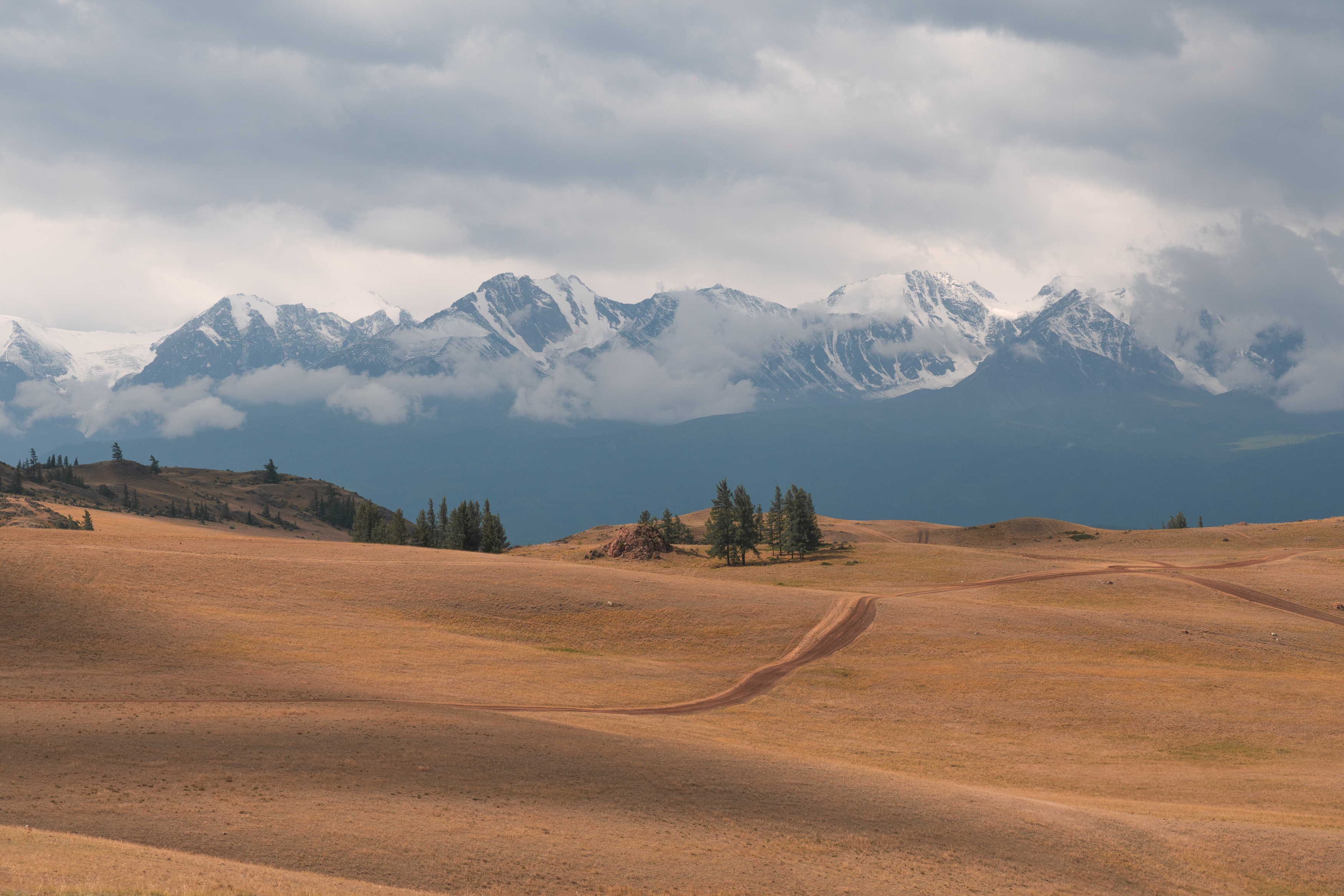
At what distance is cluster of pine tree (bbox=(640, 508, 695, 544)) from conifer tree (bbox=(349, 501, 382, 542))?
45679mm

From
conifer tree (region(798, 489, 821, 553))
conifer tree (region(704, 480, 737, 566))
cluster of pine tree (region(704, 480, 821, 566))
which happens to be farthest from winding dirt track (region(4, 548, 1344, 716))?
conifer tree (region(704, 480, 737, 566))

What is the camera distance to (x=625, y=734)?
3903 cm

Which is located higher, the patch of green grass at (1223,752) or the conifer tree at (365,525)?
the conifer tree at (365,525)

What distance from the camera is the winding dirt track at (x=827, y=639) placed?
41.5 m

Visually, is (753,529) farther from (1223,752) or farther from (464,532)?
(1223,752)

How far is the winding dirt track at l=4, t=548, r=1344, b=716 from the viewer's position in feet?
136

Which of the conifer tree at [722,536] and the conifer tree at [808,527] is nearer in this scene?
the conifer tree at [722,536]

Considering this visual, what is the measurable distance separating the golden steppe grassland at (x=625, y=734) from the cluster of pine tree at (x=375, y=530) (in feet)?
186

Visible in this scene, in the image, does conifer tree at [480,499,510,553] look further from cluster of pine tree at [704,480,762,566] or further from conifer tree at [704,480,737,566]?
cluster of pine tree at [704,480,762,566]

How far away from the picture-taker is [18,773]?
28812mm

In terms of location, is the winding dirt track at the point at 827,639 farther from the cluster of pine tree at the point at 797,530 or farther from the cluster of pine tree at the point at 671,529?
the cluster of pine tree at the point at 671,529

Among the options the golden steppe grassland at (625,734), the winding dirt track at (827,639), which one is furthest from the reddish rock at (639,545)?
the winding dirt track at (827,639)

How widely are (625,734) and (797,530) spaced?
251ft

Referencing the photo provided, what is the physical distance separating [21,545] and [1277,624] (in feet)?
323
